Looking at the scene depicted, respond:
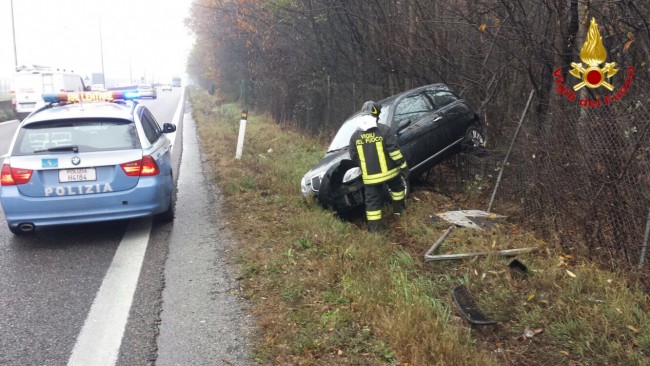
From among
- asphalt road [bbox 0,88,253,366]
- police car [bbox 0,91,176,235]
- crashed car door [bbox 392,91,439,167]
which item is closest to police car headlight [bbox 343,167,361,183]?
crashed car door [bbox 392,91,439,167]

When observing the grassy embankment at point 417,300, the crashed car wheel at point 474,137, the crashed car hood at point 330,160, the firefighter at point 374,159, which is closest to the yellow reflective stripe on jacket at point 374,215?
the firefighter at point 374,159

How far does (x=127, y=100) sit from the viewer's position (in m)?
7.85

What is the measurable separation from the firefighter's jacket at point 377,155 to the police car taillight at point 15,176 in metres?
3.74

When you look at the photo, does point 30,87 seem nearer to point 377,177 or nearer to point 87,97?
point 87,97

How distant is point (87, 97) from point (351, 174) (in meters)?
3.89

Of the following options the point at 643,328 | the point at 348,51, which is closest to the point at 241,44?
the point at 348,51

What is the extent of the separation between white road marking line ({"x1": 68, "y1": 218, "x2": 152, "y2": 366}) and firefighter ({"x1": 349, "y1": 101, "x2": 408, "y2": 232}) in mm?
2662

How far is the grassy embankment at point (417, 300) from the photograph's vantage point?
3395 millimetres

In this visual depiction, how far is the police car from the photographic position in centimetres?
579

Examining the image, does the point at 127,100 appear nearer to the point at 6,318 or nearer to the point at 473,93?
the point at 6,318

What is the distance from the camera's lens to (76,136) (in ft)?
19.9

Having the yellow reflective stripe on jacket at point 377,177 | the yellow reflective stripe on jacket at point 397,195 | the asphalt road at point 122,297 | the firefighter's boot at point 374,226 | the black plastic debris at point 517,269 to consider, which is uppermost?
the yellow reflective stripe on jacket at point 377,177

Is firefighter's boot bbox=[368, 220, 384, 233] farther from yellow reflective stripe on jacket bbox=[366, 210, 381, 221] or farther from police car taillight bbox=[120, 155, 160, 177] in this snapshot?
police car taillight bbox=[120, 155, 160, 177]

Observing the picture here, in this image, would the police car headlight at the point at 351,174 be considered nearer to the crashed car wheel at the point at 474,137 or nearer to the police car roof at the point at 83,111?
the crashed car wheel at the point at 474,137
